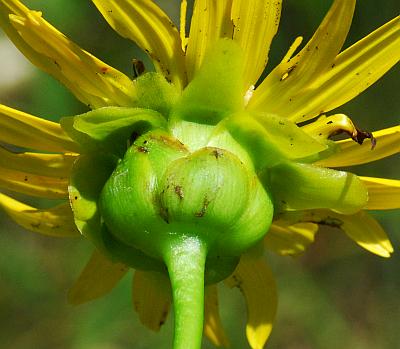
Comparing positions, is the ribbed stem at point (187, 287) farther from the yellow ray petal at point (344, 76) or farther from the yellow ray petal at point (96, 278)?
the yellow ray petal at point (96, 278)

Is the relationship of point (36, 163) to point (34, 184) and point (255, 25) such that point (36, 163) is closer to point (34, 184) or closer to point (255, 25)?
point (34, 184)

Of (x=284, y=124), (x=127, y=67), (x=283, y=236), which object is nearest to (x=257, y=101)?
(x=284, y=124)

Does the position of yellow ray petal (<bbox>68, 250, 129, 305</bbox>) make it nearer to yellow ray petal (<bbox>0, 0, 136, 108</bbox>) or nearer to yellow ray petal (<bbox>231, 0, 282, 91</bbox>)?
yellow ray petal (<bbox>0, 0, 136, 108</bbox>)

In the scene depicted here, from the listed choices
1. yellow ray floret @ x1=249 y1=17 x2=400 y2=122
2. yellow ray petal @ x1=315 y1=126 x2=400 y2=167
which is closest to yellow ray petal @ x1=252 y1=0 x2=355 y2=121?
yellow ray floret @ x1=249 y1=17 x2=400 y2=122

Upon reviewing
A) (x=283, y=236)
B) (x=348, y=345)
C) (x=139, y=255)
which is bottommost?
(x=348, y=345)

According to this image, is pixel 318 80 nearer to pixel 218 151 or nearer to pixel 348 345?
pixel 218 151

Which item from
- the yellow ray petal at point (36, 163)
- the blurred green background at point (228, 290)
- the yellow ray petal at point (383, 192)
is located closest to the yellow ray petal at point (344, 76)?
the yellow ray petal at point (383, 192)
